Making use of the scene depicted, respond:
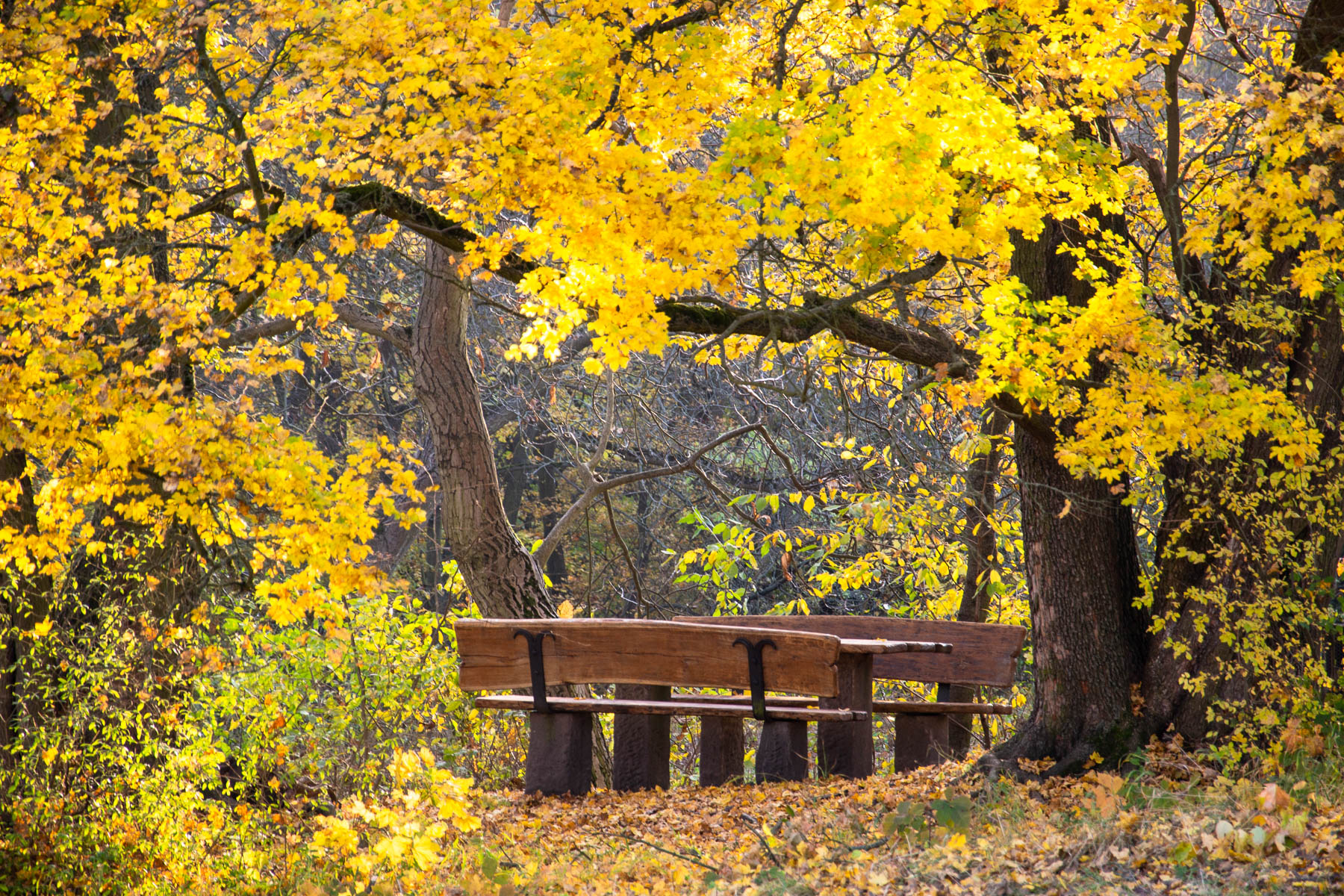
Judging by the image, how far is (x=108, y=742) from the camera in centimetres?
529

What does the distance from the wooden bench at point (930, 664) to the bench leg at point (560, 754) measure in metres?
0.96

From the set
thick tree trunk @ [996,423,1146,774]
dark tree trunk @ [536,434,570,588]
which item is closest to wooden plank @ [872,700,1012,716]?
thick tree trunk @ [996,423,1146,774]

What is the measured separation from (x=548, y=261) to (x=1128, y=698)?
138 inches

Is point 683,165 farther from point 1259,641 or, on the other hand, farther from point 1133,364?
point 1259,641

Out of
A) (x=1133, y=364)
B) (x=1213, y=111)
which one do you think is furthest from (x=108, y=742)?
(x=1213, y=111)

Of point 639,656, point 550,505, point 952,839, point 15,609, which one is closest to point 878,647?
point 639,656

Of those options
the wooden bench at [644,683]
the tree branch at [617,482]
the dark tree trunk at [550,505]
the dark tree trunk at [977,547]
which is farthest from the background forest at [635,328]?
the dark tree trunk at [550,505]

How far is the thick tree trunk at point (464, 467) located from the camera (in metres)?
8.19

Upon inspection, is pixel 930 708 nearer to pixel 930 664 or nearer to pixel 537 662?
pixel 930 664

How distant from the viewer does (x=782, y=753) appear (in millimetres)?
6188

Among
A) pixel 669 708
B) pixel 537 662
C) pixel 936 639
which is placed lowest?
pixel 669 708

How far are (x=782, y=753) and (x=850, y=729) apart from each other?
1.40 feet

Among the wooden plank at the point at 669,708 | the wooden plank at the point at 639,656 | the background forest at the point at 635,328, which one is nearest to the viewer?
the background forest at the point at 635,328

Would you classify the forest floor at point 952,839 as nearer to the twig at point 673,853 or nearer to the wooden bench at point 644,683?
the twig at point 673,853
